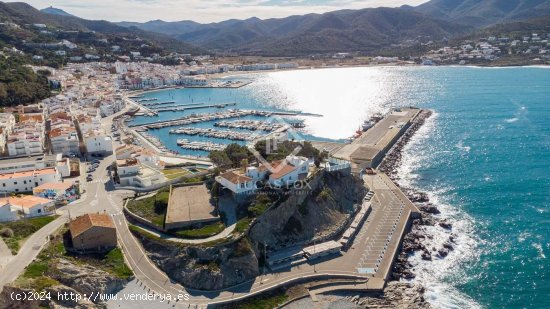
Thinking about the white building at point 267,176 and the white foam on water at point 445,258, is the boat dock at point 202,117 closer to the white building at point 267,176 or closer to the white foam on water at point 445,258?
the white building at point 267,176

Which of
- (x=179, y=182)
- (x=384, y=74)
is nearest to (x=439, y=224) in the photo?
(x=179, y=182)

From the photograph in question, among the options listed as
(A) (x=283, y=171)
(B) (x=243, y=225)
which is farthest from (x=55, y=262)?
(A) (x=283, y=171)

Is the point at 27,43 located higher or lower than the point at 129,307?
higher

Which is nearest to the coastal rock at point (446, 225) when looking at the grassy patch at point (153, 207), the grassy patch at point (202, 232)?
the grassy patch at point (202, 232)

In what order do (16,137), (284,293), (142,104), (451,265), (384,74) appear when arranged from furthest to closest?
(384,74), (142,104), (16,137), (451,265), (284,293)

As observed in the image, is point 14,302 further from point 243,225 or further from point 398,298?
point 398,298

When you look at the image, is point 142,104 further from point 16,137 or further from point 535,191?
point 535,191

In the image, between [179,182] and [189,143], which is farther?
[189,143]
